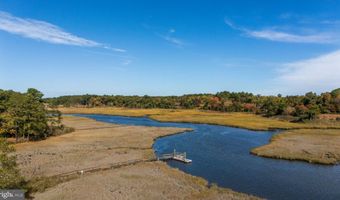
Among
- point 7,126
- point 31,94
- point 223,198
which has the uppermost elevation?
point 31,94

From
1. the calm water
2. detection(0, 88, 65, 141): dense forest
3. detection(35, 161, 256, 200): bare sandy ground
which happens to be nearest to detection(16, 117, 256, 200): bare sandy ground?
detection(35, 161, 256, 200): bare sandy ground

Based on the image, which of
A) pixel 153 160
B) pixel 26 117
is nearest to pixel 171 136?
pixel 153 160

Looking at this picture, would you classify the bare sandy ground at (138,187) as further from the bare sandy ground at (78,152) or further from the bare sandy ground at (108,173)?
the bare sandy ground at (78,152)

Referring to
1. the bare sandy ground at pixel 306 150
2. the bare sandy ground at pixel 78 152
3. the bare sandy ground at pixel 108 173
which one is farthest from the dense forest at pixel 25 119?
→ the bare sandy ground at pixel 306 150

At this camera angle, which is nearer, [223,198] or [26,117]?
[223,198]

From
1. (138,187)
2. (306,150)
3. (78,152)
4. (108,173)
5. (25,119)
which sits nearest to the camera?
(138,187)

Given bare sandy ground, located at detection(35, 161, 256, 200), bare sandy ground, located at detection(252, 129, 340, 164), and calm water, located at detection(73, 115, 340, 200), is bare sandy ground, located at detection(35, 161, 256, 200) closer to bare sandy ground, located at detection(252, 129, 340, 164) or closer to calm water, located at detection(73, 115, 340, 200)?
calm water, located at detection(73, 115, 340, 200)

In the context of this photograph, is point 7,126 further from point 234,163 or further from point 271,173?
point 271,173

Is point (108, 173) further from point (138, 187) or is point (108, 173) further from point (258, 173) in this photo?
point (258, 173)

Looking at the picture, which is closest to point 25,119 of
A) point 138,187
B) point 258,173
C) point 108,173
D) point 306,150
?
point 108,173

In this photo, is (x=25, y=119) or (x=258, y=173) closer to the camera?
(x=258, y=173)
